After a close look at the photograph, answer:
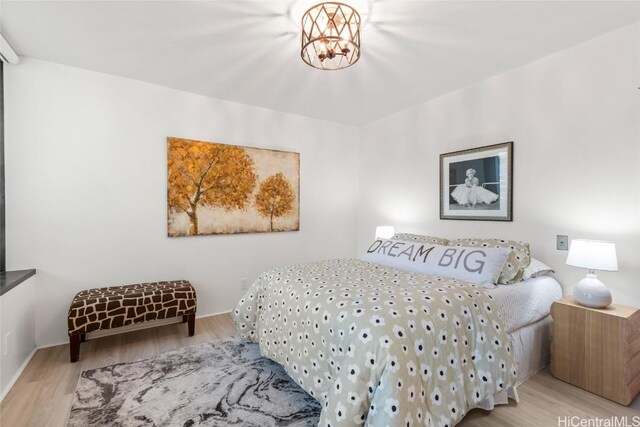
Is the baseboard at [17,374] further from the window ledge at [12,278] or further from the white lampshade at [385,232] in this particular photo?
the white lampshade at [385,232]

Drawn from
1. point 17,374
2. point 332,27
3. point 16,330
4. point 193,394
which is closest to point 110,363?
point 17,374

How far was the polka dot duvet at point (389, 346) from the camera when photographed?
128cm

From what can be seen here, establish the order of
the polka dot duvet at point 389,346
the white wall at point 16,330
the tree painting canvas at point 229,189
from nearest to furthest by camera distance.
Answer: the polka dot duvet at point 389,346, the white wall at point 16,330, the tree painting canvas at point 229,189

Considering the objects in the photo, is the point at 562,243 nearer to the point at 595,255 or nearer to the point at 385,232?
the point at 595,255

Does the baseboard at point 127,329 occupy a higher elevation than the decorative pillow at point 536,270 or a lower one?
lower

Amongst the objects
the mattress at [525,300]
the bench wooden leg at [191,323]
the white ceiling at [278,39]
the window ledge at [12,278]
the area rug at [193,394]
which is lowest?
the area rug at [193,394]

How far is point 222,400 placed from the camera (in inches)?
71.2

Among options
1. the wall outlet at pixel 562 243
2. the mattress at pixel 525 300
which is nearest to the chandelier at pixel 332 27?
the mattress at pixel 525 300

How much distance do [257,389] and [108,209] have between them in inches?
84.4

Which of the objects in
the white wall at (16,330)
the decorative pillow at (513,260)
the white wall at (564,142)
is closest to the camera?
the white wall at (16,330)

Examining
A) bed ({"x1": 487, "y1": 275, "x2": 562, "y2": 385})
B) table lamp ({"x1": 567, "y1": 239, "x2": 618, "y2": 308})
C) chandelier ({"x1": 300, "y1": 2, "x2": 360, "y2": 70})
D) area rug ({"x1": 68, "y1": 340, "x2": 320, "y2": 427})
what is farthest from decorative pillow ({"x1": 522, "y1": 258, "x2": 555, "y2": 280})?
chandelier ({"x1": 300, "y1": 2, "x2": 360, "y2": 70})

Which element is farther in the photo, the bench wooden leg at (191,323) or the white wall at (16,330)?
the bench wooden leg at (191,323)

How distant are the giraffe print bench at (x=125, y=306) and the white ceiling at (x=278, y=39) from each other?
1.97 metres

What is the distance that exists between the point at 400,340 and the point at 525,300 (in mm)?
1340
